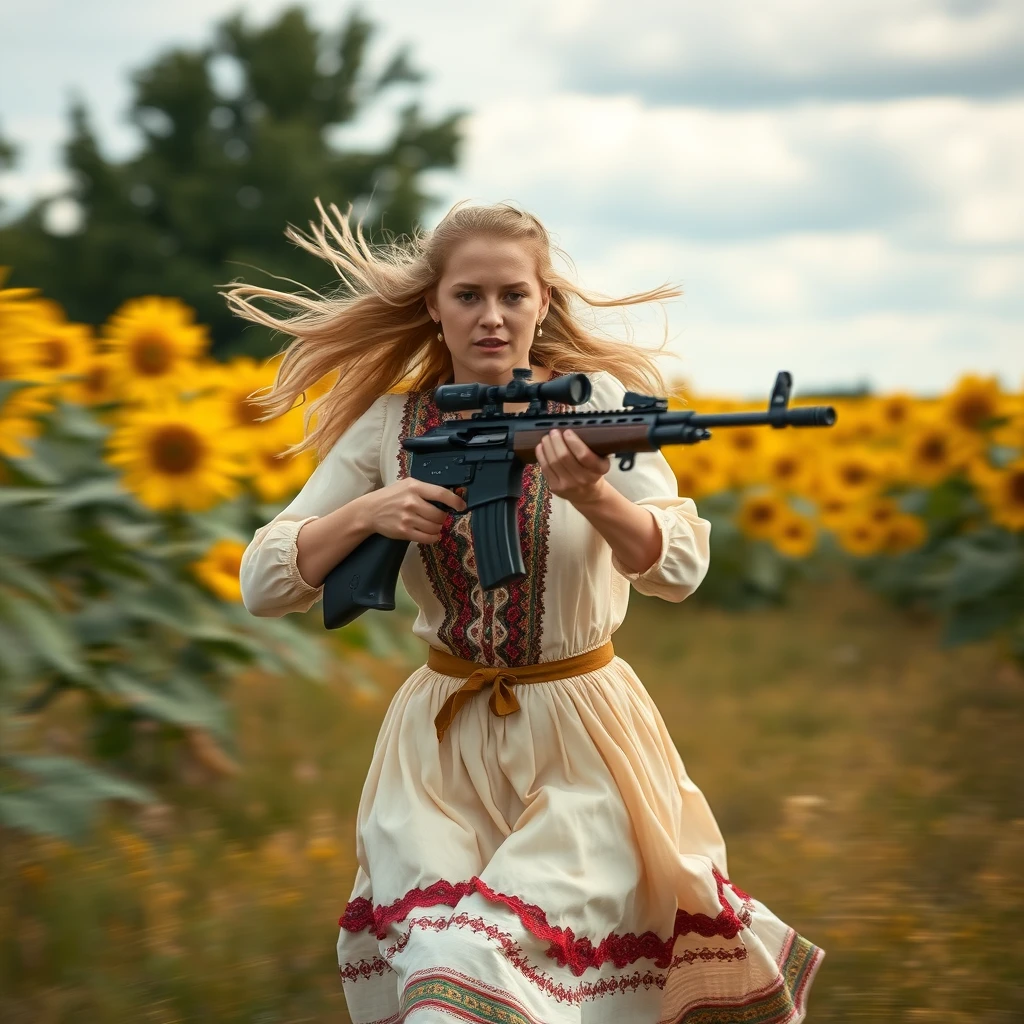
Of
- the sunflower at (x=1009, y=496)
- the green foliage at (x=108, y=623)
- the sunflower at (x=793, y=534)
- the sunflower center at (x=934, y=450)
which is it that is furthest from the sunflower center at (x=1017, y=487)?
the green foliage at (x=108, y=623)

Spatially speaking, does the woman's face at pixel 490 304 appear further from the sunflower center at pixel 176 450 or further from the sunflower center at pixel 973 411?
the sunflower center at pixel 973 411

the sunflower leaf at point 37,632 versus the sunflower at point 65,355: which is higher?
the sunflower at point 65,355

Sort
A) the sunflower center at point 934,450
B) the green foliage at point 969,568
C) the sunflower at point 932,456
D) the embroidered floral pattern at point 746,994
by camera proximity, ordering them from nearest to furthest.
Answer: the embroidered floral pattern at point 746,994 → the green foliage at point 969,568 → the sunflower at point 932,456 → the sunflower center at point 934,450

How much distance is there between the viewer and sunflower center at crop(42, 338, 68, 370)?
216 inches

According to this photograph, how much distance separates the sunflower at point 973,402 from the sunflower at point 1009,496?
32.7 inches

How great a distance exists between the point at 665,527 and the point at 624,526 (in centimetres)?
18

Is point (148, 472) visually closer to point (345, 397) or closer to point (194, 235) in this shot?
point (345, 397)

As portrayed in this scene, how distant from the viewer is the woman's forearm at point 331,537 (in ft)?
10.2

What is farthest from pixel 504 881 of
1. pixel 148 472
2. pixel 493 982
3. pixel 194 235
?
pixel 194 235

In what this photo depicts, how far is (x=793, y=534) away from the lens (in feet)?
32.2

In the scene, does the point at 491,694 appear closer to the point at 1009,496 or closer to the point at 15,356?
the point at 15,356

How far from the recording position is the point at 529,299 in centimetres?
319

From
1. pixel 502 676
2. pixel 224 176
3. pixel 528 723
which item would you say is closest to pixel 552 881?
pixel 528 723

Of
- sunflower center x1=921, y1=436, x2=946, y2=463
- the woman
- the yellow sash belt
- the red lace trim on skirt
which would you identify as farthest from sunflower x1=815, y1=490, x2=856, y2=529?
the yellow sash belt
